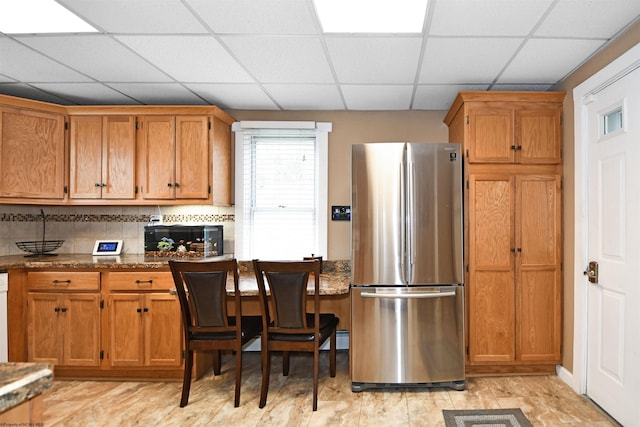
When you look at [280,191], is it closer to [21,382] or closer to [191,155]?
[191,155]

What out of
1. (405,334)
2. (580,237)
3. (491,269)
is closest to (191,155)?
(405,334)

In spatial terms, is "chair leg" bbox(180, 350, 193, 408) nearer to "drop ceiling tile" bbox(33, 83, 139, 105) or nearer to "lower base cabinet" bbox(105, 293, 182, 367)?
"lower base cabinet" bbox(105, 293, 182, 367)

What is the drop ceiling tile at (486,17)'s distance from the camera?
1.96 meters

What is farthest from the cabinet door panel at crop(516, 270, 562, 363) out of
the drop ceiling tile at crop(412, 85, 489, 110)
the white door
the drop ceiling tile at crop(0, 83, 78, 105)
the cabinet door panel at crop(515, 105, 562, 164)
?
the drop ceiling tile at crop(0, 83, 78, 105)

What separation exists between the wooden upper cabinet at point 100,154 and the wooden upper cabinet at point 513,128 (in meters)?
2.84

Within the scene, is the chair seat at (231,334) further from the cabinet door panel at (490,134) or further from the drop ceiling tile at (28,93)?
the drop ceiling tile at (28,93)

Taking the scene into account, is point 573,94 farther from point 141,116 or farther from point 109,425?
point 109,425

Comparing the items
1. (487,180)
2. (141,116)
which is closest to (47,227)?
(141,116)

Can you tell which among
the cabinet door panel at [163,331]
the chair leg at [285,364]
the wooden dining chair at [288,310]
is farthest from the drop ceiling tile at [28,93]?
the chair leg at [285,364]

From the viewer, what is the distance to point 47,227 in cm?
377

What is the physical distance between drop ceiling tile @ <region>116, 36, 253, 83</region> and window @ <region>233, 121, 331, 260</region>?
0.85 m

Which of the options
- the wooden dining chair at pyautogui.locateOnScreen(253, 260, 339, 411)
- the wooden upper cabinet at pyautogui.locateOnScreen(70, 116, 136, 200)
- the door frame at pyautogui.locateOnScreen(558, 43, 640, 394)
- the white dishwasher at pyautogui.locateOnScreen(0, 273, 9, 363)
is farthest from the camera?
the wooden upper cabinet at pyautogui.locateOnScreen(70, 116, 136, 200)

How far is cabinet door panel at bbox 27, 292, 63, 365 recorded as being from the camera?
3.02m

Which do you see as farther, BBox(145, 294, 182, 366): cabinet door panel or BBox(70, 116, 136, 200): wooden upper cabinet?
BBox(70, 116, 136, 200): wooden upper cabinet
